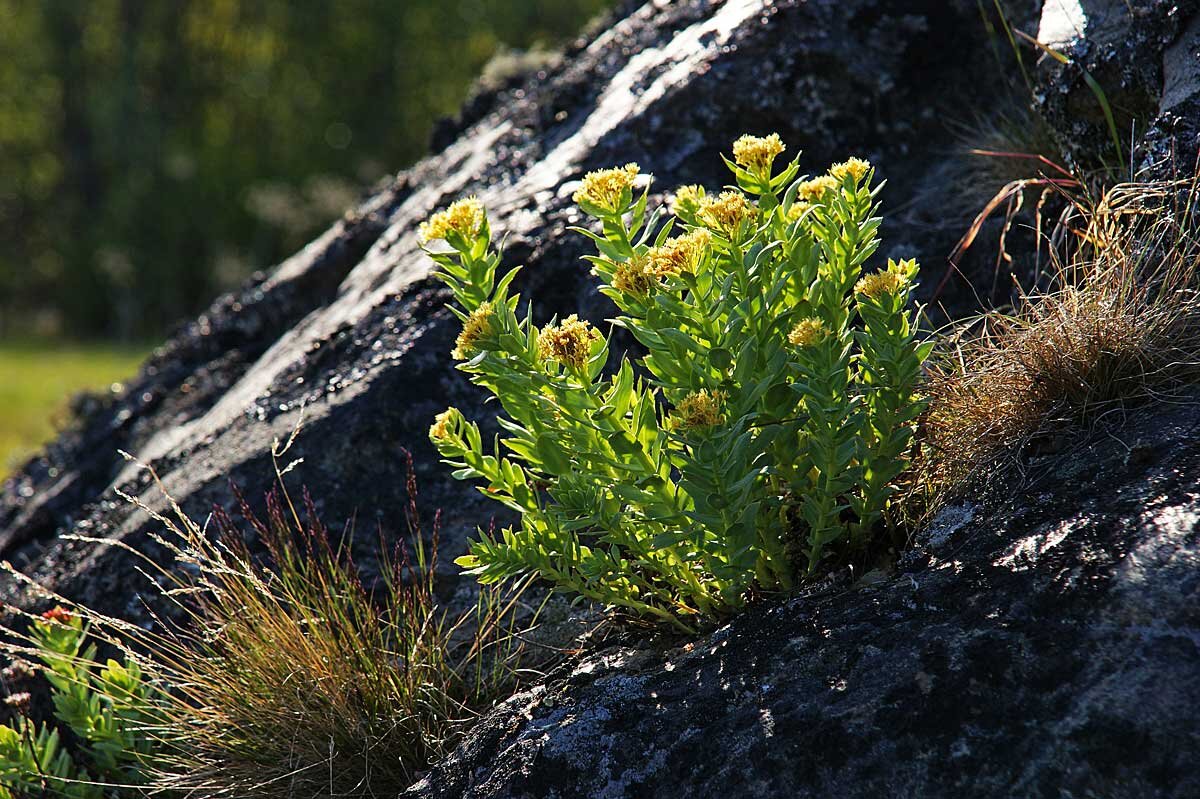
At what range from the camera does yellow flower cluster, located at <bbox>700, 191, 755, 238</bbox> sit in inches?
87.2

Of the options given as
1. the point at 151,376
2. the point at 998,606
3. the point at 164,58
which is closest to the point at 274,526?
the point at 998,606

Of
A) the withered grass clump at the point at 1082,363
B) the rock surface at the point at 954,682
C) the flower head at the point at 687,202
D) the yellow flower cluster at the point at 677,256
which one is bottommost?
the rock surface at the point at 954,682

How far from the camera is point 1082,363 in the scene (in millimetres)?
2402

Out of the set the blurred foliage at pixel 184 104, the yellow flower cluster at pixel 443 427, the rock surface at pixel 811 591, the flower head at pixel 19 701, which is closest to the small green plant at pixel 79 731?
the flower head at pixel 19 701

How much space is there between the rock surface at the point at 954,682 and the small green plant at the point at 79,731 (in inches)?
43.6

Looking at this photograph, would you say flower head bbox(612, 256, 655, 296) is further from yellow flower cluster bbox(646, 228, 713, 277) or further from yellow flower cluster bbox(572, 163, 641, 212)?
yellow flower cluster bbox(572, 163, 641, 212)

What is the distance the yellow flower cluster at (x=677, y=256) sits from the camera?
6.86 feet

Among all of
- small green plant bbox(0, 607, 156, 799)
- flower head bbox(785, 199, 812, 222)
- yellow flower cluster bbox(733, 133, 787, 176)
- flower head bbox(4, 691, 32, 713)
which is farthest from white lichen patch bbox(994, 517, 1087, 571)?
flower head bbox(4, 691, 32, 713)

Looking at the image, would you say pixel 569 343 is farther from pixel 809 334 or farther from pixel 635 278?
pixel 809 334

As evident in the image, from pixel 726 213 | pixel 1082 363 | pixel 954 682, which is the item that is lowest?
pixel 954 682

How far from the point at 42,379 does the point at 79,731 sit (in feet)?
41.8

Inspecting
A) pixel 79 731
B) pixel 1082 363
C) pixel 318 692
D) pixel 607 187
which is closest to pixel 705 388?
pixel 607 187

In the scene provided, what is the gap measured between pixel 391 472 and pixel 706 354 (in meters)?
1.60

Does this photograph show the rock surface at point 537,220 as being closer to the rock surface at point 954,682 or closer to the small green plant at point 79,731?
the small green plant at point 79,731
